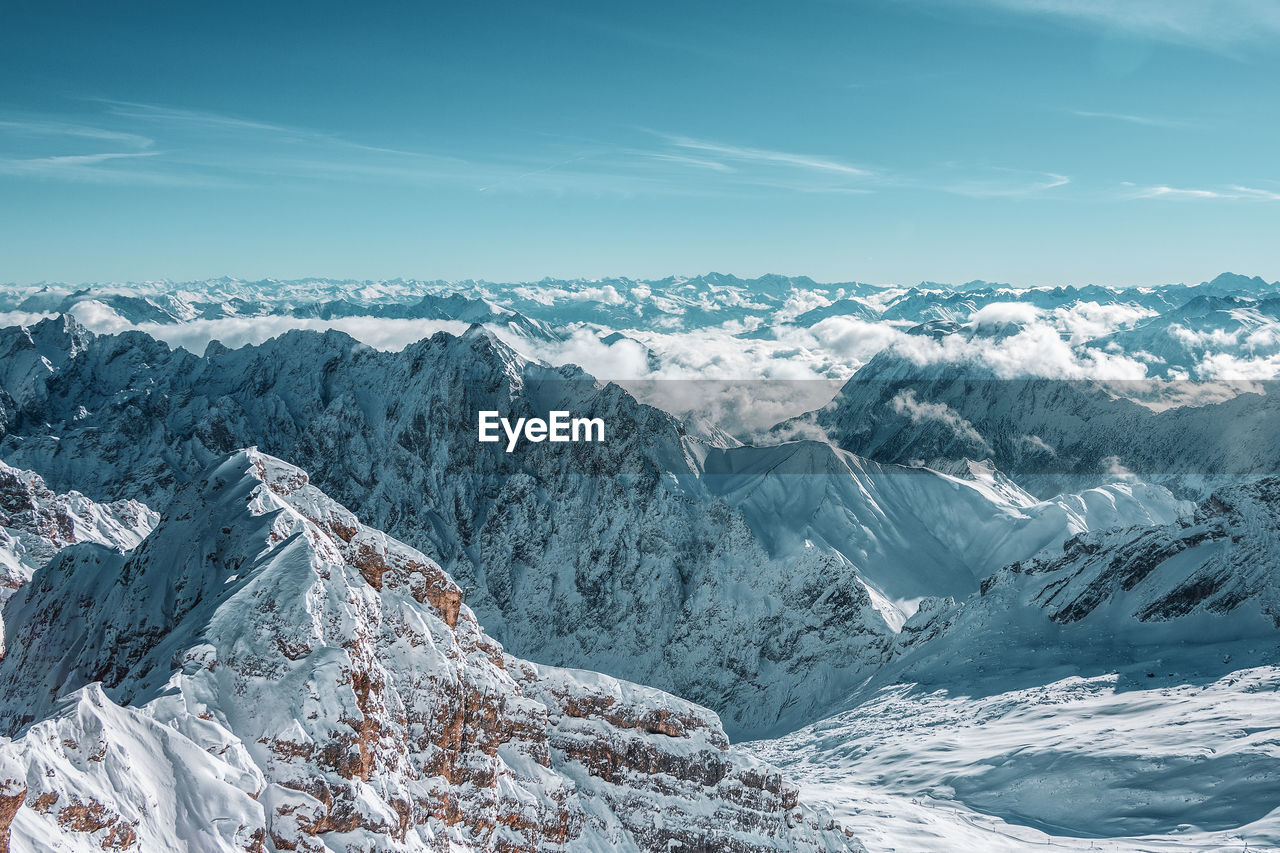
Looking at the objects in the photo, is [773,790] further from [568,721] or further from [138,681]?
[138,681]

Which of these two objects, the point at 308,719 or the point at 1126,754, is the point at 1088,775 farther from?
the point at 308,719

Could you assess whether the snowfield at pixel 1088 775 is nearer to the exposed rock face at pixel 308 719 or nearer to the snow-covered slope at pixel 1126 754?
the snow-covered slope at pixel 1126 754

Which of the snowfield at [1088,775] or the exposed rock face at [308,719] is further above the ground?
the exposed rock face at [308,719]

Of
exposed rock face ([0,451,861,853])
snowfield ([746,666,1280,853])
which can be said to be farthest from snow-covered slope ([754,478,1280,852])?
exposed rock face ([0,451,861,853])

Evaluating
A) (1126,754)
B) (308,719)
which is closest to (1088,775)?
(1126,754)

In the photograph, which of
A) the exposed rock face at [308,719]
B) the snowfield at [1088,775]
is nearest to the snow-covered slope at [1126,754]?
the snowfield at [1088,775]

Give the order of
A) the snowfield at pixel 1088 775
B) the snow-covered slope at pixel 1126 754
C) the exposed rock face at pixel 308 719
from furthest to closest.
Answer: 1. the snow-covered slope at pixel 1126 754
2. the snowfield at pixel 1088 775
3. the exposed rock face at pixel 308 719

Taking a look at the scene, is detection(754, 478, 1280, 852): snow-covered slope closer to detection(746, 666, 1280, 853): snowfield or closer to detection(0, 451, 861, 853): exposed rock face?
detection(746, 666, 1280, 853): snowfield

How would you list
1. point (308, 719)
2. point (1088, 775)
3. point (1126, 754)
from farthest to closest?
point (1126, 754), point (1088, 775), point (308, 719)

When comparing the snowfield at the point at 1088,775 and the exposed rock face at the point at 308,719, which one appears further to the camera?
the snowfield at the point at 1088,775
